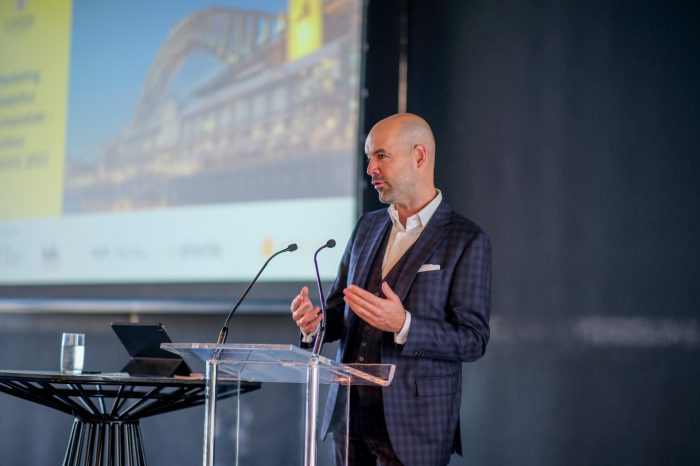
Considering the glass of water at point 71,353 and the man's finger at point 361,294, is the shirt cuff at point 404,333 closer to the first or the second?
the man's finger at point 361,294

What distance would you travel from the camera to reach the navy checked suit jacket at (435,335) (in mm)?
2406

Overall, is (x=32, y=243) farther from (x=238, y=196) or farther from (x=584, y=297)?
(x=584, y=297)

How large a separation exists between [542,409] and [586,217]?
2.41 ft

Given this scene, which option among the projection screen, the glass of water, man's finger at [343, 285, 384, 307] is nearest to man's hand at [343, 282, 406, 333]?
man's finger at [343, 285, 384, 307]

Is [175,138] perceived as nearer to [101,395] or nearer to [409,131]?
[101,395]

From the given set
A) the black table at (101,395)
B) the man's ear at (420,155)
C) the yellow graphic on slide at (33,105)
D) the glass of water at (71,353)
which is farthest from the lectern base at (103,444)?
the yellow graphic on slide at (33,105)

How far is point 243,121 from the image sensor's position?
13.8 feet

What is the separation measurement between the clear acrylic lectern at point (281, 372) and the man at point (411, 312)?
0.16 metres

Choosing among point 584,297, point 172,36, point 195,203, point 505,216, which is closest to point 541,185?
point 505,216

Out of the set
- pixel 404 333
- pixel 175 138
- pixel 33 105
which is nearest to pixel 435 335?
pixel 404 333

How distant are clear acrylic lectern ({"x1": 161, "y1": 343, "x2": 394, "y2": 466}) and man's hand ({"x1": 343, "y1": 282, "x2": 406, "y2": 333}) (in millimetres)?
152

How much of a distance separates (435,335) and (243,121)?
6.84 feet

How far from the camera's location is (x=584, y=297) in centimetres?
335

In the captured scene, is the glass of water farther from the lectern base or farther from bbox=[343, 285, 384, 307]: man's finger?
bbox=[343, 285, 384, 307]: man's finger
